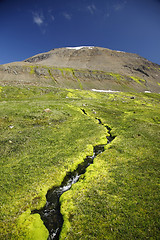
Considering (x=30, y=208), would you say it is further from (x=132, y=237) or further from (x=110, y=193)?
(x=132, y=237)

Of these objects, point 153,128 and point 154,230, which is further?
point 153,128

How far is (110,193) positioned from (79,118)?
2568 cm

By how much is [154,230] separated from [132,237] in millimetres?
1972

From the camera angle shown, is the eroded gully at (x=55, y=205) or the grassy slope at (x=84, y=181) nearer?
the grassy slope at (x=84, y=181)

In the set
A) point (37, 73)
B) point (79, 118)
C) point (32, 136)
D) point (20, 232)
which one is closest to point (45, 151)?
point (32, 136)

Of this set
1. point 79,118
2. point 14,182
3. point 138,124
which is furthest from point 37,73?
point 14,182

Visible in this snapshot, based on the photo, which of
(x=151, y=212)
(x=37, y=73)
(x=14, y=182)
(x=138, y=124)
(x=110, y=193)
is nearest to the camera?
(x=151, y=212)

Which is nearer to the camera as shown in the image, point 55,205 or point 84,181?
point 55,205

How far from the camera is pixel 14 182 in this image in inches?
560

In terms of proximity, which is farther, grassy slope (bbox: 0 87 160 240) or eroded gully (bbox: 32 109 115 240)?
eroded gully (bbox: 32 109 115 240)

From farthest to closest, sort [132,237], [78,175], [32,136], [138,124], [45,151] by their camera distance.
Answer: [138,124] < [32,136] < [45,151] < [78,175] < [132,237]

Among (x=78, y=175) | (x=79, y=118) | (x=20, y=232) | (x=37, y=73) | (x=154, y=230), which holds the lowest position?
(x=20, y=232)

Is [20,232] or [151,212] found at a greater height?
[151,212]

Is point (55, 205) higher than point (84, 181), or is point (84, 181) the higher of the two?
point (84, 181)
